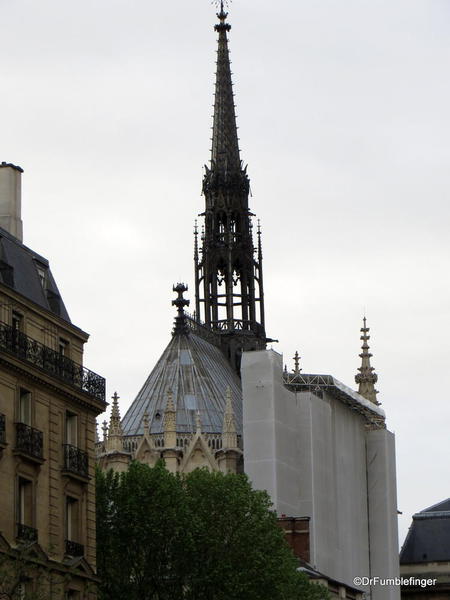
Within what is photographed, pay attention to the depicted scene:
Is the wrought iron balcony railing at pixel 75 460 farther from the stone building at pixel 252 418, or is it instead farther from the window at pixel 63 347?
the stone building at pixel 252 418

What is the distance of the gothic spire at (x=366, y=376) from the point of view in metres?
153

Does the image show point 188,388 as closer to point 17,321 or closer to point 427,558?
point 427,558

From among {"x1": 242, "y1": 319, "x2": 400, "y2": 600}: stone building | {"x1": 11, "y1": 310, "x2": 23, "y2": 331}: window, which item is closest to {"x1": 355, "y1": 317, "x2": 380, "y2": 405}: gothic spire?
{"x1": 242, "y1": 319, "x2": 400, "y2": 600}: stone building

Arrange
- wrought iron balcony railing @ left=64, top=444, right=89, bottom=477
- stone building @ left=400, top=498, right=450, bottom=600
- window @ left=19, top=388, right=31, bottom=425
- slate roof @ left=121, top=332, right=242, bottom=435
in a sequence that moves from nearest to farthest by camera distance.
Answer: window @ left=19, top=388, right=31, bottom=425 < wrought iron balcony railing @ left=64, top=444, right=89, bottom=477 < stone building @ left=400, top=498, right=450, bottom=600 < slate roof @ left=121, top=332, right=242, bottom=435

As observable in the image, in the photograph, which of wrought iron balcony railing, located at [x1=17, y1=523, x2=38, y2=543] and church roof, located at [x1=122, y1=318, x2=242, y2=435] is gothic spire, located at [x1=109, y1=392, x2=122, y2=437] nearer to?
church roof, located at [x1=122, y1=318, x2=242, y2=435]

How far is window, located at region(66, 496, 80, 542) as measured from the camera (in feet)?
190

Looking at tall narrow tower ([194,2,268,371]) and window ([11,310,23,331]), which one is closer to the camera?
window ([11,310,23,331])

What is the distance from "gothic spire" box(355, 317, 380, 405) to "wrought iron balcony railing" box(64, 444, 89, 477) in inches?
3693

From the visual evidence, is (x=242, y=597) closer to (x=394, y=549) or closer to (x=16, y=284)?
(x=16, y=284)

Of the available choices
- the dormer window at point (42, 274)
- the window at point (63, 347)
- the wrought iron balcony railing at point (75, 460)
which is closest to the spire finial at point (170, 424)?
the dormer window at point (42, 274)

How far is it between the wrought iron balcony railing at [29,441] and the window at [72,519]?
2659mm

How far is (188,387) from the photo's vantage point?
13588 centimetres

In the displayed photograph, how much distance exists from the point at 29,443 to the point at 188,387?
80638 mm

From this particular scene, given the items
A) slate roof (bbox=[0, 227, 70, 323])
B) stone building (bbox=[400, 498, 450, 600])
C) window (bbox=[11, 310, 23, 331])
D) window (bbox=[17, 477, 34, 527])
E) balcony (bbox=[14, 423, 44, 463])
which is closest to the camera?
balcony (bbox=[14, 423, 44, 463])
